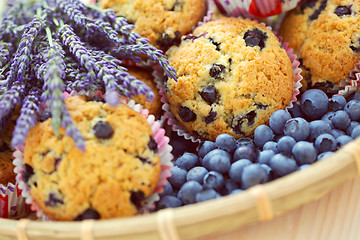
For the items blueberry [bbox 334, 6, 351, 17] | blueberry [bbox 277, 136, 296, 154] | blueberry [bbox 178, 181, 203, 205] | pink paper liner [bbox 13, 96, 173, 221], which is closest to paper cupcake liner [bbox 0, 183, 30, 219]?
pink paper liner [bbox 13, 96, 173, 221]

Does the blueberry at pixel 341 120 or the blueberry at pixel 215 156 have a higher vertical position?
the blueberry at pixel 341 120

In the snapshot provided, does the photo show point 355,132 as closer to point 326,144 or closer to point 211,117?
point 326,144

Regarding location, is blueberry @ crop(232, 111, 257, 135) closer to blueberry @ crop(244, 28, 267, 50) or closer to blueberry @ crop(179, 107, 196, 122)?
blueberry @ crop(179, 107, 196, 122)

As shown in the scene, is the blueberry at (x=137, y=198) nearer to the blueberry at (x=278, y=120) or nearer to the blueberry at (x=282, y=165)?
the blueberry at (x=282, y=165)

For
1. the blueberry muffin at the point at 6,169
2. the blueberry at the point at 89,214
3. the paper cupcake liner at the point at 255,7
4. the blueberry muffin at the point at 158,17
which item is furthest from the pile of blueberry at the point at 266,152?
the blueberry muffin at the point at 6,169

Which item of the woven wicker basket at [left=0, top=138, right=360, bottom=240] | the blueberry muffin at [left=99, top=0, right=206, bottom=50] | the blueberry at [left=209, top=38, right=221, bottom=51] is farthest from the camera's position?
the blueberry muffin at [left=99, top=0, right=206, bottom=50]

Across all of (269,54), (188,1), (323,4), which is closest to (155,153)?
(269,54)

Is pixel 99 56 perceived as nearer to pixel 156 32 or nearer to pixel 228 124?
pixel 156 32

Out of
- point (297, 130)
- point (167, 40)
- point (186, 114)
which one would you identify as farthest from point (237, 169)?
point (167, 40)
